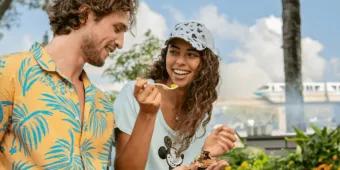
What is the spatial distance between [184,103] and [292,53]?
6.95 metres

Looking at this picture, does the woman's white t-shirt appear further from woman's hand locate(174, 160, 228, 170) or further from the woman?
woman's hand locate(174, 160, 228, 170)

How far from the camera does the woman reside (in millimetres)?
2361

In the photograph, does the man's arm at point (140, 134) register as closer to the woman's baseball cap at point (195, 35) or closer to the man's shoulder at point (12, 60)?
the man's shoulder at point (12, 60)

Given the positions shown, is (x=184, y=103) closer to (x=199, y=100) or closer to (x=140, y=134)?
(x=199, y=100)

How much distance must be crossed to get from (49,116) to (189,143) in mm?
943

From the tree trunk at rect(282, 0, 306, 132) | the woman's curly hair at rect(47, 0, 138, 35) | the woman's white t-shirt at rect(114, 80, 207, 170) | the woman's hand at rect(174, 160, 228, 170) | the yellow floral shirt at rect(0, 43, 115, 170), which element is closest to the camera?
the yellow floral shirt at rect(0, 43, 115, 170)

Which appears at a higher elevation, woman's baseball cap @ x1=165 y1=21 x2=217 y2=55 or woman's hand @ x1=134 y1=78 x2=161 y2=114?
woman's baseball cap @ x1=165 y1=21 x2=217 y2=55

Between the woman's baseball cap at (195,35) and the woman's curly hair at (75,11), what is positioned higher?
the woman's baseball cap at (195,35)

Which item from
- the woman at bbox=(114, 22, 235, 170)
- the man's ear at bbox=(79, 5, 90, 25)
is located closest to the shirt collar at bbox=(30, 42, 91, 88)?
the man's ear at bbox=(79, 5, 90, 25)

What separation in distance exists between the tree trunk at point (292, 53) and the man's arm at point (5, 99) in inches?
294

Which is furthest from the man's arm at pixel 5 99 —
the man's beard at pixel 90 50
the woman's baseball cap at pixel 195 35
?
the woman's baseball cap at pixel 195 35

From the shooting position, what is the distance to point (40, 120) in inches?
62.5

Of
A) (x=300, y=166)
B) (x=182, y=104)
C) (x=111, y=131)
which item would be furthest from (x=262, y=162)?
(x=111, y=131)

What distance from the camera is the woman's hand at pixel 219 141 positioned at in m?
2.34
